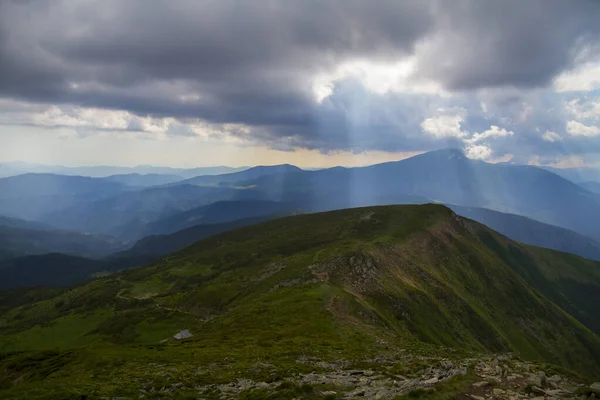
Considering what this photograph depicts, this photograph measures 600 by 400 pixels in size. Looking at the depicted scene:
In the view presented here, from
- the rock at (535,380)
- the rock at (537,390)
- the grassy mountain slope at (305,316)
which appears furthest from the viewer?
the grassy mountain slope at (305,316)

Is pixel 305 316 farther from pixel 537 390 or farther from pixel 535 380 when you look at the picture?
pixel 537 390

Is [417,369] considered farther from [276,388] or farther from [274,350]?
[274,350]

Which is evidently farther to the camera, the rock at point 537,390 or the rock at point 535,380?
the rock at point 535,380

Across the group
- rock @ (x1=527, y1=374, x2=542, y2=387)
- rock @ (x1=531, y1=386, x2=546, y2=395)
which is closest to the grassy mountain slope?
rock @ (x1=527, y1=374, x2=542, y2=387)

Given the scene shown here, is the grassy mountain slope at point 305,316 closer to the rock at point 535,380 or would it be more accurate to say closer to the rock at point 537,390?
the rock at point 535,380

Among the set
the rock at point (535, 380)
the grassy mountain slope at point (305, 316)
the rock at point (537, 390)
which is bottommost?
the grassy mountain slope at point (305, 316)

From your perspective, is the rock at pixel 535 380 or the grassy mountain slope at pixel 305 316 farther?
the grassy mountain slope at pixel 305 316

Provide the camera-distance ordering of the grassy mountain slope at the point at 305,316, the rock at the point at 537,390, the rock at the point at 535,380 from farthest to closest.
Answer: the grassy mountain slope at the point at 305,316 < the rock at the point at 535,380 < the rock at the point at 537,390

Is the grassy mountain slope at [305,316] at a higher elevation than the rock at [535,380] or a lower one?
lower

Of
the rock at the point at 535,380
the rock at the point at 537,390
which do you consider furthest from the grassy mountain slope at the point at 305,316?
the rock at the point at 537,390

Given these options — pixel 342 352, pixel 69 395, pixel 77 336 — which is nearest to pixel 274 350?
pixel 342 352
